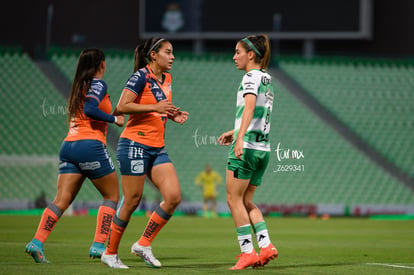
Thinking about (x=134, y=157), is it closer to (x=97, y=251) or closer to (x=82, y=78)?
(x=82, y=78)

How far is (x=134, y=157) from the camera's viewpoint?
8008 millimetres

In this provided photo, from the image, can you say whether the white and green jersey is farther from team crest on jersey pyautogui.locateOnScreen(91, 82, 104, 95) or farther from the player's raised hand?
team crest on jersey pyautogui.locateOnScreen(91, 82, 104, 95)

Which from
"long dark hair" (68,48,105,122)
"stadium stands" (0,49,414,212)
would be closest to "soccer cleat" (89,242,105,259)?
"long dark hair" (68,48,105,122)

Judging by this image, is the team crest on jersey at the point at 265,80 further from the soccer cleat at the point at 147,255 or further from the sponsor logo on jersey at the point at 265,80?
the soccer cleat at the point at 147,255

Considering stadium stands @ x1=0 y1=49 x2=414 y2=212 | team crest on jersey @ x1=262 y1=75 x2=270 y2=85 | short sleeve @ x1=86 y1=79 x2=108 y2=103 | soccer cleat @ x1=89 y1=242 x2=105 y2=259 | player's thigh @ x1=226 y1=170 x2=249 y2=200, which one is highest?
team crest on jersey @ x1=262 y1=75 x2=270 y2=85

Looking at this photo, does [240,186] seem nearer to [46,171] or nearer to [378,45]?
[46,171]

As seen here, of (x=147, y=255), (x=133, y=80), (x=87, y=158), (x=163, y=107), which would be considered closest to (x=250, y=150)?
(x=163, y=107)

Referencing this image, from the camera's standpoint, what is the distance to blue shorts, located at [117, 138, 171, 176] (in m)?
8.00

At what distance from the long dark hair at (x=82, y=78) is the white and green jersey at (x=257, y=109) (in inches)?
63.2

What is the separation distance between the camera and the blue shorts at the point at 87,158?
8172 millimetres

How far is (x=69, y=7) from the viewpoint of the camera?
112 feet

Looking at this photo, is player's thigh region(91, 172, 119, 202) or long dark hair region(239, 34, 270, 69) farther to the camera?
player's thigh region(91, 172, 119, 202)

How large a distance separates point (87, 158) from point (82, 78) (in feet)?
2.75

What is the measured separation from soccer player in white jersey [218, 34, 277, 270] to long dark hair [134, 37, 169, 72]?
0.91 metres
